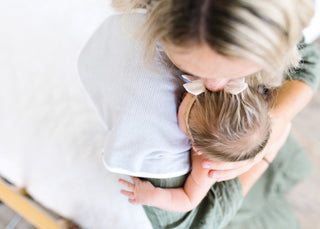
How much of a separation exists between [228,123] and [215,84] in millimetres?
70

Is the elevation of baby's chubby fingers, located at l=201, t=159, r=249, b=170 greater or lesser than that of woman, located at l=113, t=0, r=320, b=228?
lesser

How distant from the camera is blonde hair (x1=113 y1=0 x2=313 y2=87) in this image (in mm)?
316

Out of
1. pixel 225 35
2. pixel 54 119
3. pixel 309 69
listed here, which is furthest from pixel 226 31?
pixel 54 119

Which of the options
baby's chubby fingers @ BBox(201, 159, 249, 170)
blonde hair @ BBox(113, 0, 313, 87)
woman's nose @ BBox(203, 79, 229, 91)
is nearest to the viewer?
blonde hair @ BBox(113, 0, 313, 87)

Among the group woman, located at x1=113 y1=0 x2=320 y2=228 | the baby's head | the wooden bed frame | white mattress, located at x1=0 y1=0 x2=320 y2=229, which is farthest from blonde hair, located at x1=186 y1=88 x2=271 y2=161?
the wooden bed frame

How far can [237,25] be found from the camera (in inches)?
12.5

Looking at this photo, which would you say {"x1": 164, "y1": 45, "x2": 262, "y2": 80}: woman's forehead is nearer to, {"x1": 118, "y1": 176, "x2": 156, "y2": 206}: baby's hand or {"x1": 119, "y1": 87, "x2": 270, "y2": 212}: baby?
{"x1": 119, "y1": 87, "x2": 270, "y2": 212}: baby

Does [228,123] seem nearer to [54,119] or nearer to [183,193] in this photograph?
[183,193]

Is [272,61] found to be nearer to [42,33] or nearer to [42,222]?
[42,222]

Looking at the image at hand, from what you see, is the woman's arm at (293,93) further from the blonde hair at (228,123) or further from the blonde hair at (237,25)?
the blonde hair at (237,25)

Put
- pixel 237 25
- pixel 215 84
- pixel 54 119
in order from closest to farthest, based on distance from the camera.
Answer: pixel 237 25 → pixel 215 84 → pixel 54 119

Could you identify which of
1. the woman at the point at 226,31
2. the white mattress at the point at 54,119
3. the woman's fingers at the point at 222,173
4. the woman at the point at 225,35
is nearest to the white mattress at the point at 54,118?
the white mattress at the point at 54,119

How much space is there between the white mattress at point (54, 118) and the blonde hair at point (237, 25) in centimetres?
54

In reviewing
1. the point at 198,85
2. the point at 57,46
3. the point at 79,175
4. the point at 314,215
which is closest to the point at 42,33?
the point at 57,46
